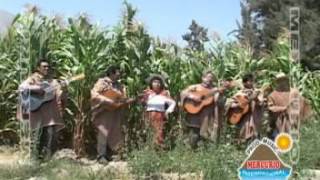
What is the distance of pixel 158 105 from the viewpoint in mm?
11867

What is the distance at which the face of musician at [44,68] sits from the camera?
458 inches

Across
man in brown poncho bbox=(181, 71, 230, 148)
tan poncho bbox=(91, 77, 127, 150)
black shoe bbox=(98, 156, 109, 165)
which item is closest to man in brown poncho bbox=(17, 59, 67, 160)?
tan poncho bbox=(91, 77, 127, 150)

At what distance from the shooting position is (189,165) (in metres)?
9.66

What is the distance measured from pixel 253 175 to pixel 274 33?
2779 centimetres

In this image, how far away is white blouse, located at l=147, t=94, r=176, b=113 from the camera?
468 inches

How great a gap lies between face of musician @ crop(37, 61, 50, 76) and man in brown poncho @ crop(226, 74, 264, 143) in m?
2.92

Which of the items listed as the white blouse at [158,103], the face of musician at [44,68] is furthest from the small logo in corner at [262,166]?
the face of musician at [44,68]

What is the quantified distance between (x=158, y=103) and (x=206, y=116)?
777mm

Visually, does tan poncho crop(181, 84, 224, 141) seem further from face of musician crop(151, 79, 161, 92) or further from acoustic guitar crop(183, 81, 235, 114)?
face of musician crop(151, 79, 161, 92)

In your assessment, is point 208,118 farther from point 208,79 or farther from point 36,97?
point 36,97

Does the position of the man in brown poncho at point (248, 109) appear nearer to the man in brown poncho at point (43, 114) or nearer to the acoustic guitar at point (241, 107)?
the acoustic guitar at point (241, 107)

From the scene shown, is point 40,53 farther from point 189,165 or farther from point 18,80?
point 189,165

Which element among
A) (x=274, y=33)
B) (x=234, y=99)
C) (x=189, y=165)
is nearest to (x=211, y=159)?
(x=189, y=165)

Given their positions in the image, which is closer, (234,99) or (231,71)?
(234,99)
